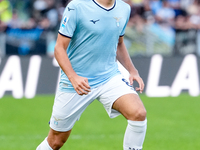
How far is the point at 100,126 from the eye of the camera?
334 inches

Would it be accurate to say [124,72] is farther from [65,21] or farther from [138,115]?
[65,21]

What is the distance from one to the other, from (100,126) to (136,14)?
777cm

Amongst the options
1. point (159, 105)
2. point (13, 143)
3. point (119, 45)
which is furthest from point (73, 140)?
point (159, 105)

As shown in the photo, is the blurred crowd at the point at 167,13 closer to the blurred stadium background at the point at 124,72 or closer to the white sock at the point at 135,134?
the blurred stadium background at the point at 124,72

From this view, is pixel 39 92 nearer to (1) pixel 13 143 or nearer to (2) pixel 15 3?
(1) pixel 13 143

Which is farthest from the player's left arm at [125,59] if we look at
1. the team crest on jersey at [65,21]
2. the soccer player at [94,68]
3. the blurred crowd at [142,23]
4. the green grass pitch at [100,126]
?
the blurred crowd at [142,23]

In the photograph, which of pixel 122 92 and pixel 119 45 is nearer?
pixel 122 92

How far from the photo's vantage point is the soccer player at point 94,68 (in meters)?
4.64

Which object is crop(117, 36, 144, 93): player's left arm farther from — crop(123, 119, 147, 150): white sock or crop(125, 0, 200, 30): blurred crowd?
crop(125, 0, 200, 30): blurred crowd

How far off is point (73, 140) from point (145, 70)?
4914 mm

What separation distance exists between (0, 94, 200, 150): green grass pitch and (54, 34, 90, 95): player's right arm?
2385 mm

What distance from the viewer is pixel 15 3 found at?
17.8 metres

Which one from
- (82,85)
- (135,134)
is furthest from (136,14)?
(82,85)

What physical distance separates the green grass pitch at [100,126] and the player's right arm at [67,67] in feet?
7.83
